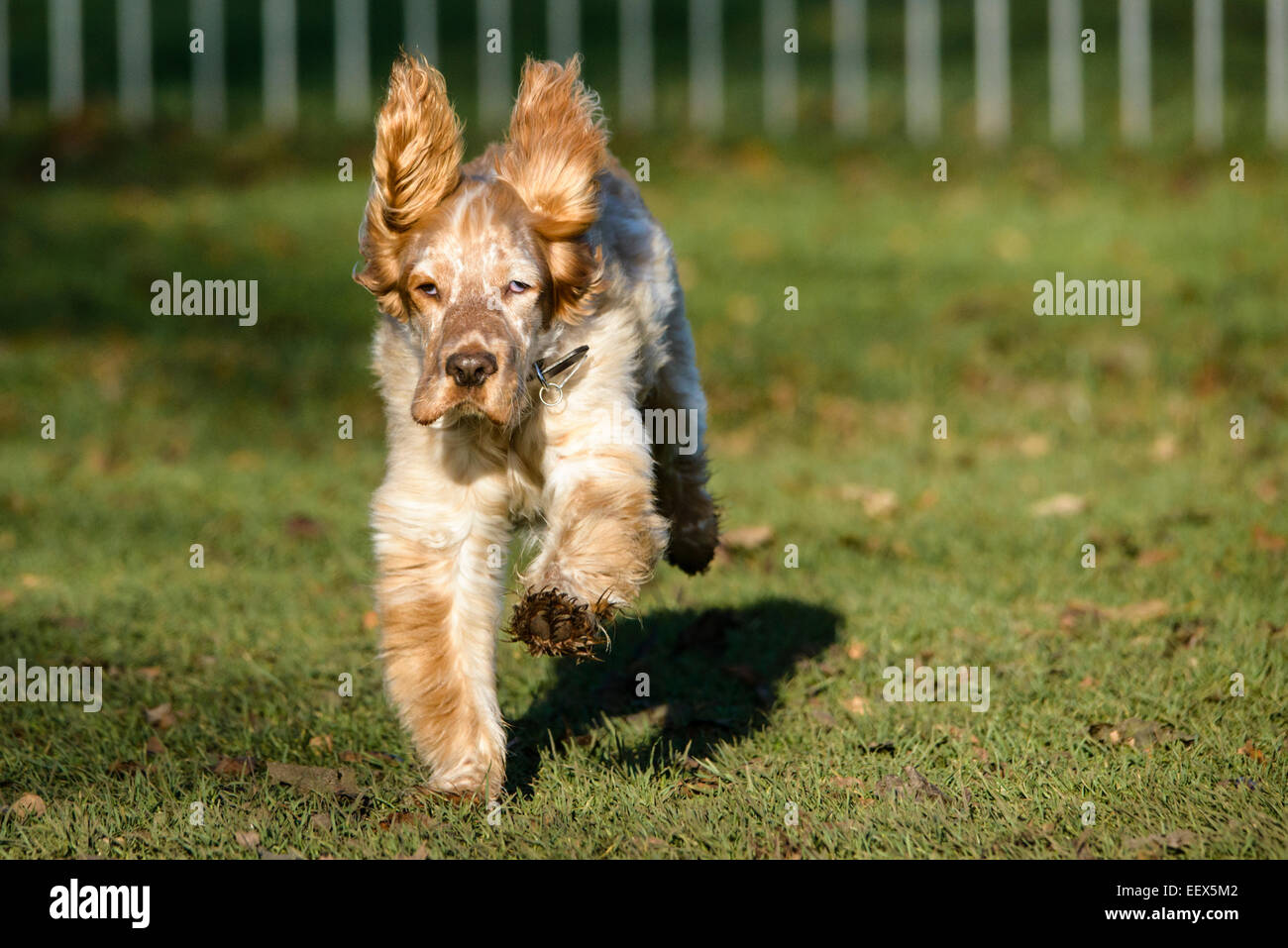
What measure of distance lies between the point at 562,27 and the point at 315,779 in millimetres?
18165

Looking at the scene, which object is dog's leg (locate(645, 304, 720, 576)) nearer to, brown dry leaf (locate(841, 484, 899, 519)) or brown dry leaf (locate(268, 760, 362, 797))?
brown dry leaf (locate(268, 760, 362, 797))

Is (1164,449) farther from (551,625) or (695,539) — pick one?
(551,625)

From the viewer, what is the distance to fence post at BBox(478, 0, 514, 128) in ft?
64.2

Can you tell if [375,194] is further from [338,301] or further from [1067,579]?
[338,301]

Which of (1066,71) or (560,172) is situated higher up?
(1066,71)

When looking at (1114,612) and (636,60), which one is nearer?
(1114,612)

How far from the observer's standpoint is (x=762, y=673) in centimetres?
645

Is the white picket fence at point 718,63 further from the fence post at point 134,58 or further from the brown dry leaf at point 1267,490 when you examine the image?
the brown dry leaf at point 1267,490

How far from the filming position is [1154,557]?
25.8ft

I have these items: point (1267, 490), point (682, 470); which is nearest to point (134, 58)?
point (1267, 490)

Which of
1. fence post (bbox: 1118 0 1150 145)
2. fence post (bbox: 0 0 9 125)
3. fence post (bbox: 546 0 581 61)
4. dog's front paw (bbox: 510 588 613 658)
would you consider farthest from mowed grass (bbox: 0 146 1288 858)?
fence post (bbox: 546 0 581 61)

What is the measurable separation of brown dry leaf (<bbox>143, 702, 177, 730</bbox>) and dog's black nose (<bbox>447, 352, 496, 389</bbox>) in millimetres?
2178
